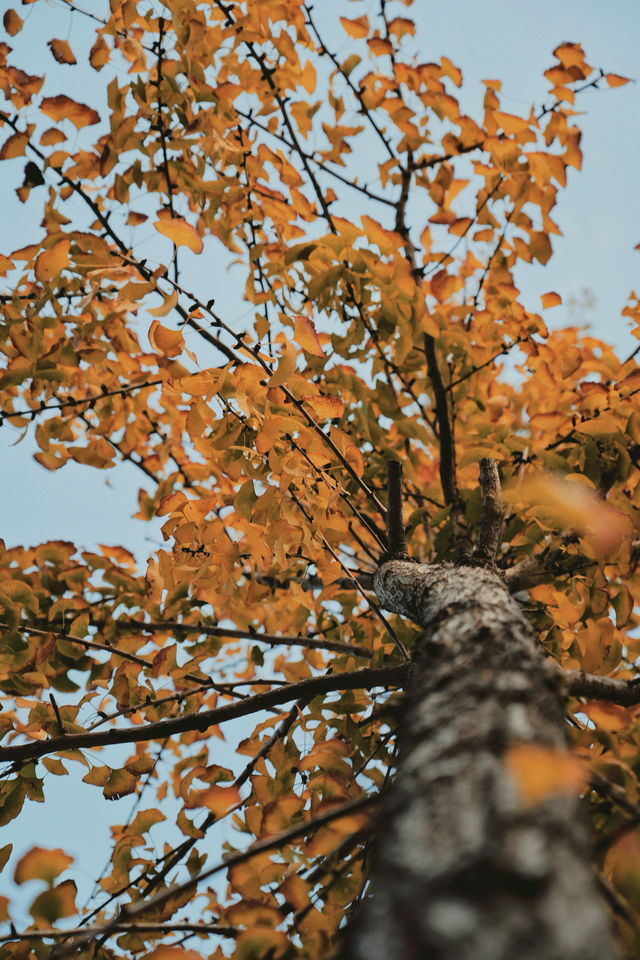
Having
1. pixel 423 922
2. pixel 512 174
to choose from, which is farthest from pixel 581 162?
pixel 423 922

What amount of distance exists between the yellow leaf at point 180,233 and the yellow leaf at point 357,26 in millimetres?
1365

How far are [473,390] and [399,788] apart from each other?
1963mm

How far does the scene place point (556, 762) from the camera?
19.3 inches

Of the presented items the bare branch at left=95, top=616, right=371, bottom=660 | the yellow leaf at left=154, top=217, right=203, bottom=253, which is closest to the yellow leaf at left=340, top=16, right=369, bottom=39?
the yellow leaf at left=154, top=217, right=203, bottom=253

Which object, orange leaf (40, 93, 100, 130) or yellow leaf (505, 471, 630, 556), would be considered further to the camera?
orange leaf (40, 93, 100, 130)

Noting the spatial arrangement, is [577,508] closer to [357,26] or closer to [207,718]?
[207,718]

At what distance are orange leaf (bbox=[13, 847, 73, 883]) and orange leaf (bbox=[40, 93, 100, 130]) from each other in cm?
182

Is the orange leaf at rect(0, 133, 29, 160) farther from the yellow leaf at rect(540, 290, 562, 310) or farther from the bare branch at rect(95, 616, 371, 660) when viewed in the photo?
the yellow leaf at rect(540, 290, 562, 310)

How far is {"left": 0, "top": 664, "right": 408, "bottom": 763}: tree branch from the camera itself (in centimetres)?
125

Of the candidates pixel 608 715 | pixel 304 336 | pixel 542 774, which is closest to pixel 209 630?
pixel 304 336

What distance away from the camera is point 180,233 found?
48.3 inches

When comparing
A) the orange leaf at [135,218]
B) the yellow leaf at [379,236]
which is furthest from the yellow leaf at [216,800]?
the orange leaf at [135,218]

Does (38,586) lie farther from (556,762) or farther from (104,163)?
(556,762)

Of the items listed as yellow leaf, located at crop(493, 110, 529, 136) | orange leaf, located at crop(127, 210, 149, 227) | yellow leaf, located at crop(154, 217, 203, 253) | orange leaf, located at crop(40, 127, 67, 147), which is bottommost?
yellow leaf, located at crop(154, 217, 203, 253)
